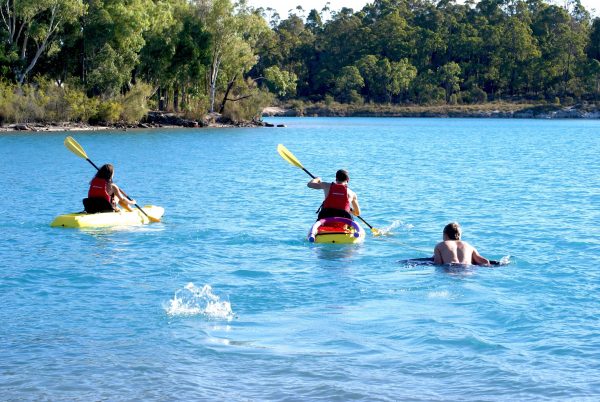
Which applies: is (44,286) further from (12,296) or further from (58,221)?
(58,221)

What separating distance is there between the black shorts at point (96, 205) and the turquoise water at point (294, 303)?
522mm

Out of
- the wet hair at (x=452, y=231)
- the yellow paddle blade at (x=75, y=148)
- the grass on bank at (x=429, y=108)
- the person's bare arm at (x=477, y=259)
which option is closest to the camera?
the wet hair at (x=452, y=231)

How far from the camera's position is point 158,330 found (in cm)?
946

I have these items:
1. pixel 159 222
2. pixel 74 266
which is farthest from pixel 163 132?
pixel 74 266

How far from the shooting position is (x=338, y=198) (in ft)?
48.5

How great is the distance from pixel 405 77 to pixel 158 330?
109 meters

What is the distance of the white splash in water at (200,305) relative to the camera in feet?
33.3

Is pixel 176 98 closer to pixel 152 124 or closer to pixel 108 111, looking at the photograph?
pixel 152 124

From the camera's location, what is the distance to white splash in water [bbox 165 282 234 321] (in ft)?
33.3

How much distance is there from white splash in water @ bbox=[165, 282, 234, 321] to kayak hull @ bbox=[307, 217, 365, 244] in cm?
385

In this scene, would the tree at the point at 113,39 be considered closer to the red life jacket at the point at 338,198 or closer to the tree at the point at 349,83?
the red life jacket at the point at 338,198

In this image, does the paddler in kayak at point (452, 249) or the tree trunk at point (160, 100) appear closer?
the paddler in kayak at point (452, 249)

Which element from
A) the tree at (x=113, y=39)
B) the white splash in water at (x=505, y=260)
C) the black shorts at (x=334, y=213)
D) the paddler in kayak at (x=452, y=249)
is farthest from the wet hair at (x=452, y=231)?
the tree at (x=113, y=39)

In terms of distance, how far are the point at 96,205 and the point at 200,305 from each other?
262 inches
